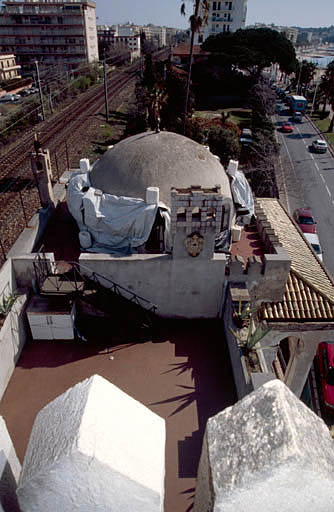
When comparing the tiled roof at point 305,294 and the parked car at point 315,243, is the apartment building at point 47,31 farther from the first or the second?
the tiled roof at point 305,294

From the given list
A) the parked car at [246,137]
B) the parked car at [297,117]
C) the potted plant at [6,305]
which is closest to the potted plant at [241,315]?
the potted plant at [6,305]

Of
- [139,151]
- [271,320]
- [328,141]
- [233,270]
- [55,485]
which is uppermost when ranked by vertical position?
[55,485]

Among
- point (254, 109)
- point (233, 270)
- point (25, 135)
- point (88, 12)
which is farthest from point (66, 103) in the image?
point (233, 270)

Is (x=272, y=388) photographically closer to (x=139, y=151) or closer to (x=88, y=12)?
(x=139, y=151)

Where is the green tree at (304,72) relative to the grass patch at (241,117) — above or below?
above

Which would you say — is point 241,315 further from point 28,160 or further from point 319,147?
point 319,147

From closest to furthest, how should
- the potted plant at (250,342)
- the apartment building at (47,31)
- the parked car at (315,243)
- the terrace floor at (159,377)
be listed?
the terrace floor at (159,377) → the potted plant at (250,342) → the parked car at (315,243) → the apartment building at (47,31)

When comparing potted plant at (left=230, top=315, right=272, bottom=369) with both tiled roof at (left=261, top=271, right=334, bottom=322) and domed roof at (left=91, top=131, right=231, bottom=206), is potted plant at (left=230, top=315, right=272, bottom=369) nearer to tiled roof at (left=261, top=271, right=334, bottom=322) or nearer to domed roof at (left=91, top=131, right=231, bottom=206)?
tiled roof at (left=261, top=271, right=334, bottom=322)

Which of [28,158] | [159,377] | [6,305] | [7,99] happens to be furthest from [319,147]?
[7,99]
